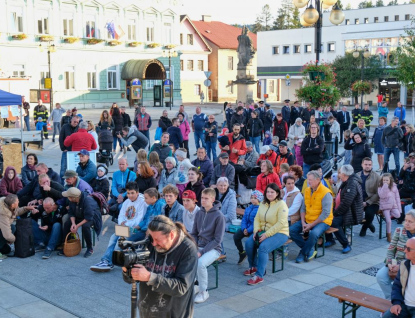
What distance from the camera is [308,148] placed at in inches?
547

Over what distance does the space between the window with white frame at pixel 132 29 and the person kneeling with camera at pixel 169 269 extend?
147 ft

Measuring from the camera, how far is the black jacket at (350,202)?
971 cm

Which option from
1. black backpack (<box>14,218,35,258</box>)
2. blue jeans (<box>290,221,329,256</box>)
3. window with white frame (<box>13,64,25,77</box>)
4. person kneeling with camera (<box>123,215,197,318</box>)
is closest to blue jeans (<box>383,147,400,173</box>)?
blue jeans (<box>290,221,329,256</box>)

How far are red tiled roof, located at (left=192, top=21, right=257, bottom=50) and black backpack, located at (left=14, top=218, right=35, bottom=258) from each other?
5635cm

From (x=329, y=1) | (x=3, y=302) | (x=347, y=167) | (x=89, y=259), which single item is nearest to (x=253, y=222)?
(x=347, y=167)

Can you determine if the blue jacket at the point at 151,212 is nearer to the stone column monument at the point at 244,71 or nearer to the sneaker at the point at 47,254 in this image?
the sneaker at the point at 47,254

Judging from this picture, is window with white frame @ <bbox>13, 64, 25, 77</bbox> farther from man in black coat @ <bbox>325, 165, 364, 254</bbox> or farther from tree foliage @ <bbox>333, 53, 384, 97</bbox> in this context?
man in black coat @ <bbox>325, 165, 364, 254</bbox>

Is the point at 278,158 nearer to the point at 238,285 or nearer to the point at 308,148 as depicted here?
the point at 308,148

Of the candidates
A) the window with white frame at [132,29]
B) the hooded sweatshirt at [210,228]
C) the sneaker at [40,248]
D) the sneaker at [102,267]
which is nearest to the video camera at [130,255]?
the hooded sweatshirt at [210,228]

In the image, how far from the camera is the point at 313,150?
13797 mm

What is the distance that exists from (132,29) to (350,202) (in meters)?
40.6

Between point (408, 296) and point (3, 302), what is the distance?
17.1 feet

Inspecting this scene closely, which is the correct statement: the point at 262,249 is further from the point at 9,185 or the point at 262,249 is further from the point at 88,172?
the point at 9,185

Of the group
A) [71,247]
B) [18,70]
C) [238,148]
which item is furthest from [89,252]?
[18,70]
